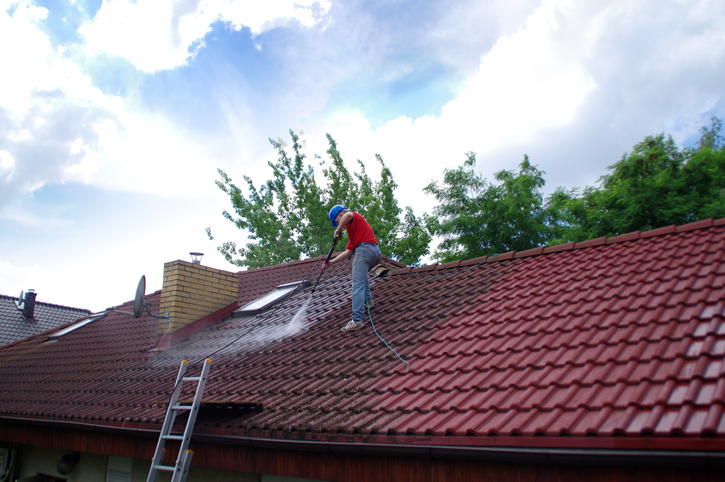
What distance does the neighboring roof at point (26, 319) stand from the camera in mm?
20797

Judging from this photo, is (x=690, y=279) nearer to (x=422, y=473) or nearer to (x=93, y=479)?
(x=422, y=473)

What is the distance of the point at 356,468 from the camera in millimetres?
3854

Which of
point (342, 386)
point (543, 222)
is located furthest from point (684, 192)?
point (342, 386)

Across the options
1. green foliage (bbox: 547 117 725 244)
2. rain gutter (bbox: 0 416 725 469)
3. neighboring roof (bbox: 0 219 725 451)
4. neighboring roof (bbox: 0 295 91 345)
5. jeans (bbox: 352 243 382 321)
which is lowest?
rain gutter (bbox: 0 416 725 469)

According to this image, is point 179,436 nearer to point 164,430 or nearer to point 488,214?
point 164,430

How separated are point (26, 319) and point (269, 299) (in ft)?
60.7

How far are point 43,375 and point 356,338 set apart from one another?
7123 mm

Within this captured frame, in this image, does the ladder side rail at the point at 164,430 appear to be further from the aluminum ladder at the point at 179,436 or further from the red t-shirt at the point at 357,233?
the red t-shirt at the point at 357,233

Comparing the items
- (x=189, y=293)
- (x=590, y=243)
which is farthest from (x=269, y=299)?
(x=590, y=243)

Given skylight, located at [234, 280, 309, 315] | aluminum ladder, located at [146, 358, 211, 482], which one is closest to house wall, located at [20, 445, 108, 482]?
aluminum ladder, located at [146, 358, 211, 482]

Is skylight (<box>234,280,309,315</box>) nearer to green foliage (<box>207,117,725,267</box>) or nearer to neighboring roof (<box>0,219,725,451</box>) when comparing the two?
neighboring roof (<box>0,219,725,451</box>)

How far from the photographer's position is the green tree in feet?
67.1

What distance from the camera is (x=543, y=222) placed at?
2131 cm

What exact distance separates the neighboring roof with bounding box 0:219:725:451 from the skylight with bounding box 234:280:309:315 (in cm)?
30
